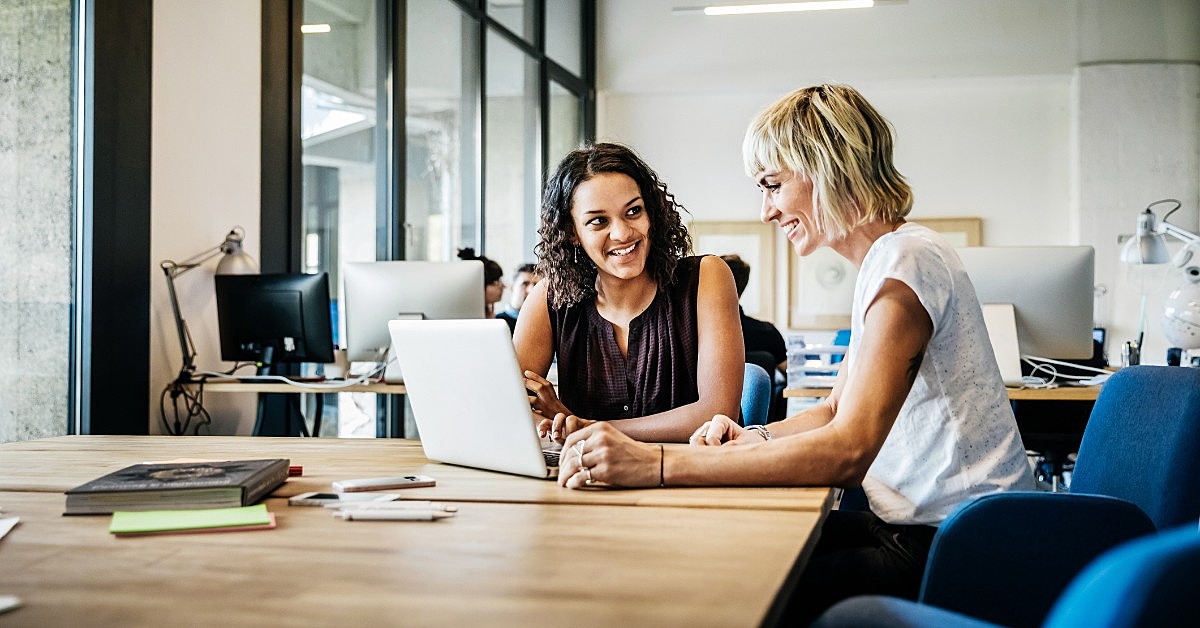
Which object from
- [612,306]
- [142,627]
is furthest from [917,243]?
[142,627]

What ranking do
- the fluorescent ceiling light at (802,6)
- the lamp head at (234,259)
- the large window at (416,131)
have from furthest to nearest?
1. the fluorescent ceiling light at (802,6)
2. the large window at (416,131)
3. the lamp head at (234,259)

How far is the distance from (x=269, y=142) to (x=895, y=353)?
11.4 feet

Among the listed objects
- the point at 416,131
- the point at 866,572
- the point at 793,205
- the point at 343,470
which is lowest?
the point at 866,572

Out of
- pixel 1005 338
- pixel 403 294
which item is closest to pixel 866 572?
pixel 1005 338

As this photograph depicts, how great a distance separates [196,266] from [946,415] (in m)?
3.12

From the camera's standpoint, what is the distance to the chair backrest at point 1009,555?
135 cm

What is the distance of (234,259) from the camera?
12.8 ft

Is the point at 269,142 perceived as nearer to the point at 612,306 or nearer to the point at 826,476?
the point at 612,306

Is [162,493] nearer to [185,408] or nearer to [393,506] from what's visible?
[393,506]

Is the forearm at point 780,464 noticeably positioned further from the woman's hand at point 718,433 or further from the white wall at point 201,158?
the white wall at point 201,158

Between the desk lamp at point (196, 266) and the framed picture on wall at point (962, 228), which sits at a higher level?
the framed picture on wall at point (962, 228)

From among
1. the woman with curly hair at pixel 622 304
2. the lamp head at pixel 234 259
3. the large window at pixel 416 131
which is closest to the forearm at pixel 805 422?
the woman with curly hair at pixel 622 304

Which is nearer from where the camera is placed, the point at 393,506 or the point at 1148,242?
the point at 393,506

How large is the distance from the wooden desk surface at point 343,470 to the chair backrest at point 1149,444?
49 centimetres
